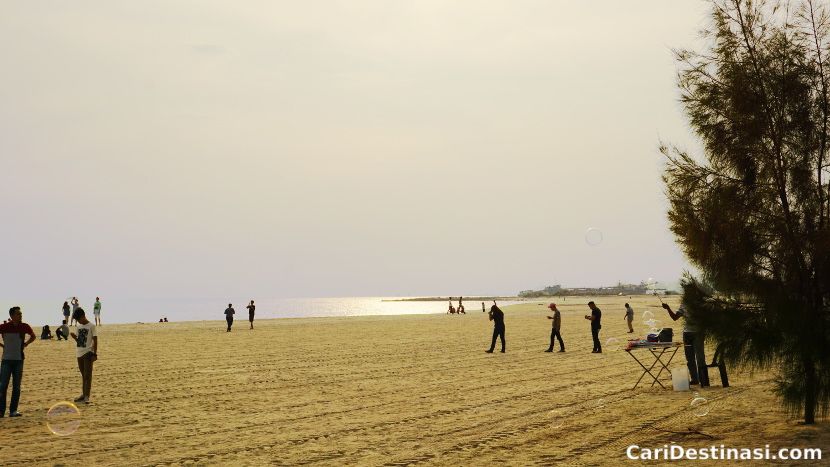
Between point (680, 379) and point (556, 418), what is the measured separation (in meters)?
4.40

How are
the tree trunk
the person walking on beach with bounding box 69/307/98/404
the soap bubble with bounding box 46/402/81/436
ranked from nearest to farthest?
1. the tree trunk
2. the soap bubble with bounding box 46/402/81/436
3. the person walking on beach with bounding box 69/307/98/404

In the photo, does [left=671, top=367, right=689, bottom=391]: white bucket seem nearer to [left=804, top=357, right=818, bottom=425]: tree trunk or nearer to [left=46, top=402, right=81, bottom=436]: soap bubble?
[left=804, top=357, right=818, bottom=425]: tree trunk

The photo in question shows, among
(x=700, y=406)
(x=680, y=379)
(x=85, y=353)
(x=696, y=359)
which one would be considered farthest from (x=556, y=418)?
(x=85, y=353)

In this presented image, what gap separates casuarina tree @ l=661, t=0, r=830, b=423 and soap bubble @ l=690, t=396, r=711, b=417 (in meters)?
1.75

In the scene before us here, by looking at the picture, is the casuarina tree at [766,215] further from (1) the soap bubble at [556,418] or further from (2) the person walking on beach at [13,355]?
(2) the person walking on beach at [13,355]

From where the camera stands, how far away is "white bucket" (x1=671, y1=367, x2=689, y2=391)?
1577 centimetres

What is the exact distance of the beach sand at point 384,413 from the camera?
10617 mm

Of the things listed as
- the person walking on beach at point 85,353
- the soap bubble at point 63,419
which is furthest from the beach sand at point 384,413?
the person walking on beach at point 85,353

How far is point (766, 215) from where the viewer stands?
1114 cm

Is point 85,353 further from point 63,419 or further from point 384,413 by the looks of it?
point 384,413

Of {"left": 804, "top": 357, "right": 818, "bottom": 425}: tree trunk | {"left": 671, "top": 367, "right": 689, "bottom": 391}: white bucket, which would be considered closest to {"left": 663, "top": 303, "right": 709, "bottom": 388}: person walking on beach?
{"left": 671, "top": 367, "right": 689, "bottom": 391}: white bucket

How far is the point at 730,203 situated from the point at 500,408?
5.81m

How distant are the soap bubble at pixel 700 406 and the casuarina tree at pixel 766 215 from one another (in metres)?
1.75

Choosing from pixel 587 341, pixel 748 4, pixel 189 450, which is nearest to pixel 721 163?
pixel 748 4
